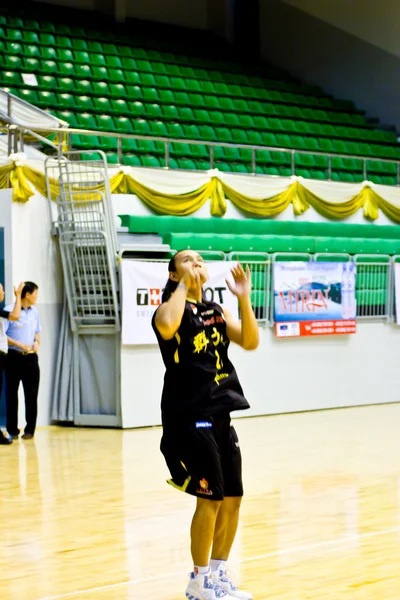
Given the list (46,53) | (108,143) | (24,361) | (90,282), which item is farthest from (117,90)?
(24,361)

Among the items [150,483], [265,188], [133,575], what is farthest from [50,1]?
[133,575]

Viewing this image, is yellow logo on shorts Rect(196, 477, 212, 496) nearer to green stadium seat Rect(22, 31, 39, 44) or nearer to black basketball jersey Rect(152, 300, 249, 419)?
black basketball jersey Rect(152, 300, 249, 419)

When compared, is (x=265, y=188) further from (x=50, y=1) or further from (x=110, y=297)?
(x=50, y=1)

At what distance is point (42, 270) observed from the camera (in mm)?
12406

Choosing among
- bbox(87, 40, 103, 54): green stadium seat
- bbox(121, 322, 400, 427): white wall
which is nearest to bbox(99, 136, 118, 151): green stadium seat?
bbox(87, 40, 103, 54): green stadium seat

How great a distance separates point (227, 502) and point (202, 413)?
0.42 meters

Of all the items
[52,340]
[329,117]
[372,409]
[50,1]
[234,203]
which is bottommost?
[372,409]

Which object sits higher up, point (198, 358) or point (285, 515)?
point (198, 358)

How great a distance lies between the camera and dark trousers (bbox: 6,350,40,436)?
11.1m

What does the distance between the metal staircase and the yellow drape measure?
0.17m

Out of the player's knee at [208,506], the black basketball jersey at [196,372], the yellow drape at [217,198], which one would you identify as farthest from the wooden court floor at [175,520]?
the yellow drape at [217,198]

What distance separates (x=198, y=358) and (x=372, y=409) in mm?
9599

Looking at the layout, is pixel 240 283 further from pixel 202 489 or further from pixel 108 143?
pixel 108 143

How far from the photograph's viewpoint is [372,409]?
553 inches
